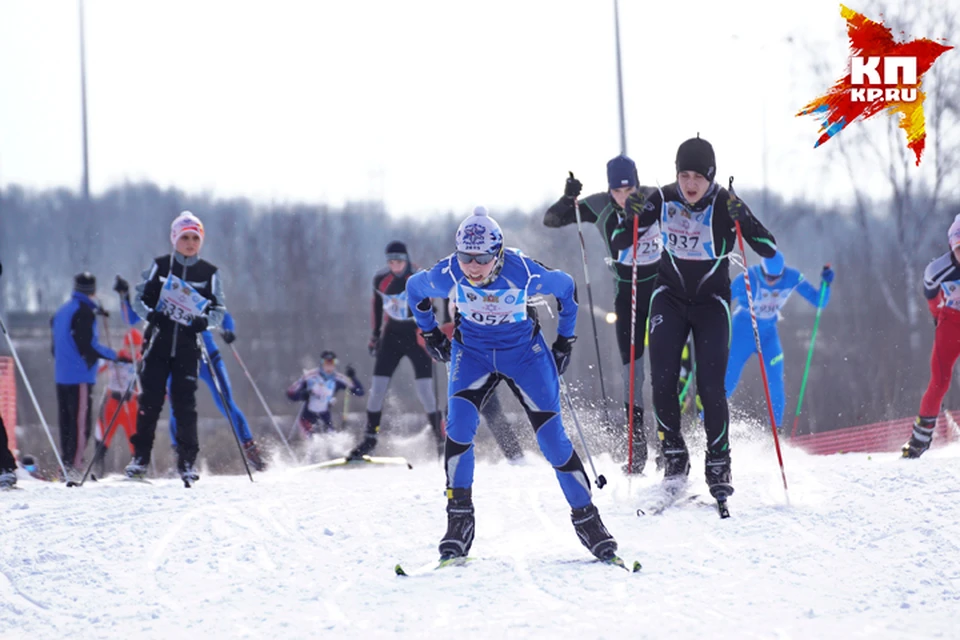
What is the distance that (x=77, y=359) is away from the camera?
10.4m

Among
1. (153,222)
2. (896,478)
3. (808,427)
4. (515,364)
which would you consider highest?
(153,222)

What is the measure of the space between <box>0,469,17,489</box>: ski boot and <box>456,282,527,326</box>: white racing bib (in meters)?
4.08

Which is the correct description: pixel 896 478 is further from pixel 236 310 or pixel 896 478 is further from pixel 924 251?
pixel 236 310

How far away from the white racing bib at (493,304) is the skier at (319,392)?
8479 mm

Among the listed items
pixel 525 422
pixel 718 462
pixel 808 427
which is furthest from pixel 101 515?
pixel 808 427

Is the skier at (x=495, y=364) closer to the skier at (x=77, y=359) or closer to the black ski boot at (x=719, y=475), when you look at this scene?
the black ski boot at (x=719, y=475)

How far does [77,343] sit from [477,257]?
261 inches

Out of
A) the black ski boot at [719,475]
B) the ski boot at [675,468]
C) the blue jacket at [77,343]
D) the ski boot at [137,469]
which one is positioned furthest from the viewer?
the blue jacket at [77,343]

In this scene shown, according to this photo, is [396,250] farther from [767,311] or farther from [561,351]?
[561,351]

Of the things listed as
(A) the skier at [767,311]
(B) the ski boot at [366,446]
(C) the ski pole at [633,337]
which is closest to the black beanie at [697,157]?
(C) the ski pole at [633,337]

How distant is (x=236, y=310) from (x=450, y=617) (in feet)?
69.4

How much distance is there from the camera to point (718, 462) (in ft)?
19.6

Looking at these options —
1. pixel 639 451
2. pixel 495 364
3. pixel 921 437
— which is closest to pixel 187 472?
pixel 639 451

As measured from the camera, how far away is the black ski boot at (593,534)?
15.9 feet
